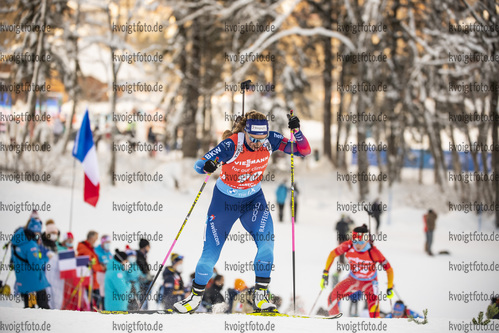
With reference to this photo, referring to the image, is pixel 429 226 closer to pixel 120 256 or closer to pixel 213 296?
pixel 213 296

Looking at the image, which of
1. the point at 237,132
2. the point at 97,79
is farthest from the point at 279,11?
the point at 237,132

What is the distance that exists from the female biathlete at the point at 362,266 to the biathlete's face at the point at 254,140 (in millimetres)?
2840

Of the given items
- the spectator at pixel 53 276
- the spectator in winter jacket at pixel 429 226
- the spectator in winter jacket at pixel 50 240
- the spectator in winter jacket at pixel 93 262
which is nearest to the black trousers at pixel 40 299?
the spectator at pixel 53 276

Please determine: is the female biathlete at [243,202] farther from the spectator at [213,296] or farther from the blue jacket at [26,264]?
the blue jacket at [26,264]

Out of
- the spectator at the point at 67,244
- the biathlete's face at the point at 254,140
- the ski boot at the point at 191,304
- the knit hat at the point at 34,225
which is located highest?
the biathlete's face at the point at 254,140

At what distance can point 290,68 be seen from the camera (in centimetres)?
2503

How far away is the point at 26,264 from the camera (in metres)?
7.56

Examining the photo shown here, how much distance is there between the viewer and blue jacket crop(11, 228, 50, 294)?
7562mm

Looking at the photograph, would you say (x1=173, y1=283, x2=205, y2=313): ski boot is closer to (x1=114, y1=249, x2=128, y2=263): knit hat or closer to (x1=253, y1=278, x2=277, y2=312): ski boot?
(x1=253, y1=278, x2=277, y2=312): ski boot

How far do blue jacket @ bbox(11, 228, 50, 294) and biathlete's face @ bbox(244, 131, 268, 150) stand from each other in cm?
406

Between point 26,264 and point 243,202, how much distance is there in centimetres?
383

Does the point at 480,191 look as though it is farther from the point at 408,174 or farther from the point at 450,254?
the point at 408,174

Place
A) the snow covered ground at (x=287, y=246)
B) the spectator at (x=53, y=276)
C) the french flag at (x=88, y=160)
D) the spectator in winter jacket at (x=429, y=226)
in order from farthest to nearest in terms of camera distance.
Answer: the spectator in winter jacket at (x=429, y=226) < the french flag at (x=88, y=160) < the spectator at (x=53, y=276) < the snow covered ground at (x=287, y=246)

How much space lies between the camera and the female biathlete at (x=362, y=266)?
25.4ft
